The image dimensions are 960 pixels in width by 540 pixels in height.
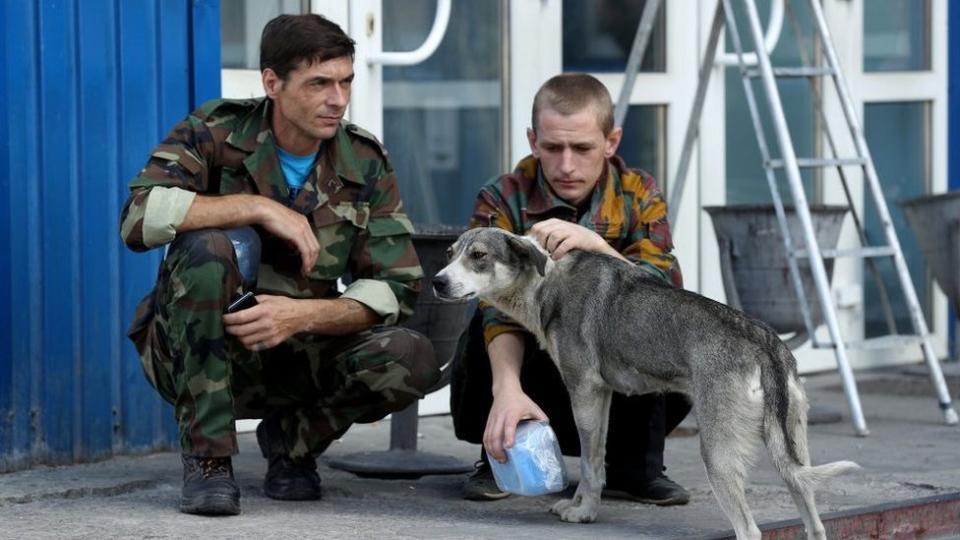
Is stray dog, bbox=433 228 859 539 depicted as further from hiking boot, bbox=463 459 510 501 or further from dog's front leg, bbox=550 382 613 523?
hiking boot, bbox=463 459 510 501

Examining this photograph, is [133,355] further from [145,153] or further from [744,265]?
[744,265]

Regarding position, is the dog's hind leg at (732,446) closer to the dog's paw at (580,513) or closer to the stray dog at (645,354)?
the stray dog at (645,354)

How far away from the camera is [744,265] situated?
7.43 metres

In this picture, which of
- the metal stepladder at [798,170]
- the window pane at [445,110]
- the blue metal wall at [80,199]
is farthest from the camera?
the window pane at [445,110]

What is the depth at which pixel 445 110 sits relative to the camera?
734 cm

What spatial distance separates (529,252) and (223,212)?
0.86 m

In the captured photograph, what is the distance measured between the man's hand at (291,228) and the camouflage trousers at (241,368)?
16 cm

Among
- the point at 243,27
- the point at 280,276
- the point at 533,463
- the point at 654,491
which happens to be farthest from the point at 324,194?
the point at 243,27

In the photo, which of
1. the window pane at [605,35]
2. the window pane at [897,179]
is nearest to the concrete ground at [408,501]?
the window pane at [605,35]

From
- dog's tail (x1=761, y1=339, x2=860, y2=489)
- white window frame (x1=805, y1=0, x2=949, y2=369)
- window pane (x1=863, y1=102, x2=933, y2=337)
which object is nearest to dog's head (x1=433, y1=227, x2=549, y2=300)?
dog's tail (x1=761, y1=339, x2=860, y2=489)

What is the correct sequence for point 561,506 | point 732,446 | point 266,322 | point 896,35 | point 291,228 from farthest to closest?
point 896,35
point 561,506
point 291,228
point 266,322
point 732,446

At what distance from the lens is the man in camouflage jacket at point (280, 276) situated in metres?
4.97

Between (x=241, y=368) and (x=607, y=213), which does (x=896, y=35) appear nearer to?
(x=607, y=213)

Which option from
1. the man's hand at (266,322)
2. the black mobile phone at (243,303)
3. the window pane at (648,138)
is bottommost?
the man's hand at (266,322)
